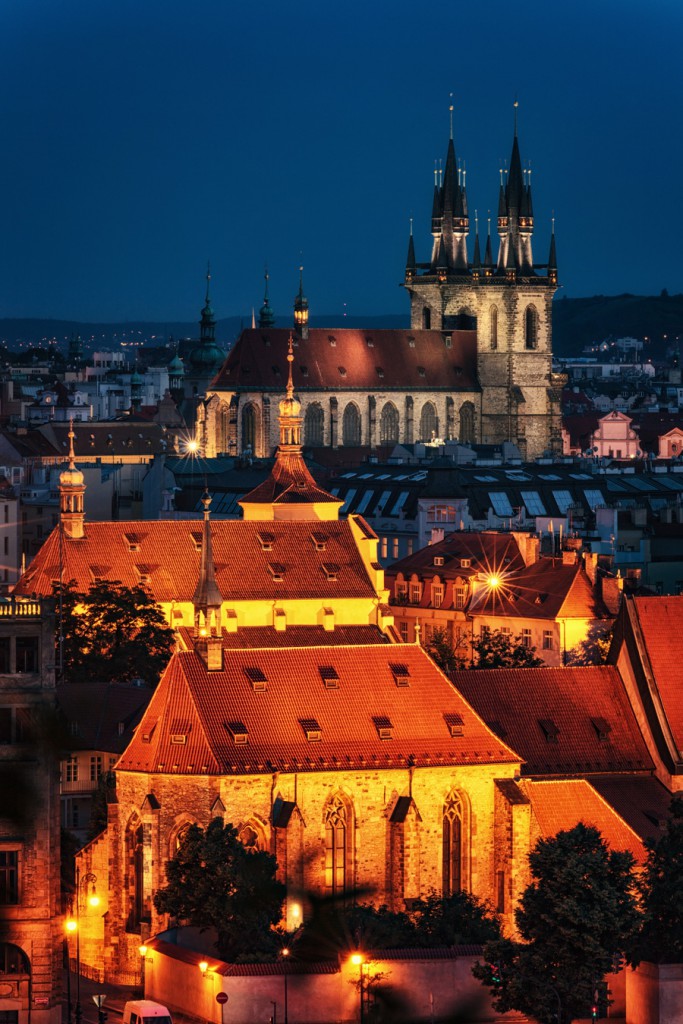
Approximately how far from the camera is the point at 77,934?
75.8m

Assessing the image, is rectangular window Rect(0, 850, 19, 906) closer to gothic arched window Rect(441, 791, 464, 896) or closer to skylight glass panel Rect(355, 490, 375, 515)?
gothic arched window Rect(441, 791, 464, 896)

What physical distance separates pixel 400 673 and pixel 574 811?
5992 mm

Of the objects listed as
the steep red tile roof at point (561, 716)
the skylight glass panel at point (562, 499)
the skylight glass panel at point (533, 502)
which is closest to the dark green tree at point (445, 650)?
the steep red tile roof at point (561, 716)

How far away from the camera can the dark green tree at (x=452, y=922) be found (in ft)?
233

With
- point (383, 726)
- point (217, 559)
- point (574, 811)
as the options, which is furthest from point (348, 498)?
point (383, 726)

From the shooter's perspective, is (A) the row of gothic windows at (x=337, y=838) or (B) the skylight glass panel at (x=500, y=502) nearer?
(A) the row of gothic windows at (x=337, y=838)

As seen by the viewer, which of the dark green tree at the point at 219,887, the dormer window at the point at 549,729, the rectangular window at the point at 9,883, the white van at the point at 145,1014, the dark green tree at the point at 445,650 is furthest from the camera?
the dark green tree at the point at 445,650

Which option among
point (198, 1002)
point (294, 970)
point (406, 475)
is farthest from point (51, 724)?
point (406, 475)

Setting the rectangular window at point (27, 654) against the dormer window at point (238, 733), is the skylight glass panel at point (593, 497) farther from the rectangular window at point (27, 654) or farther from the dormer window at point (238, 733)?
the rectangular window at point (27, 654)

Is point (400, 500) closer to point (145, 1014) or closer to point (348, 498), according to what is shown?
point (348, 498)

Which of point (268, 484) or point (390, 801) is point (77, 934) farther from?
Result: point (268, 484)

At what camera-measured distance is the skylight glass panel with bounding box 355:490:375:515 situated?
179 meters

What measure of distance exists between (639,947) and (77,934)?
14618 millimetres

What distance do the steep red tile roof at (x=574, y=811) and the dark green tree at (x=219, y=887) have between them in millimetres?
9488
